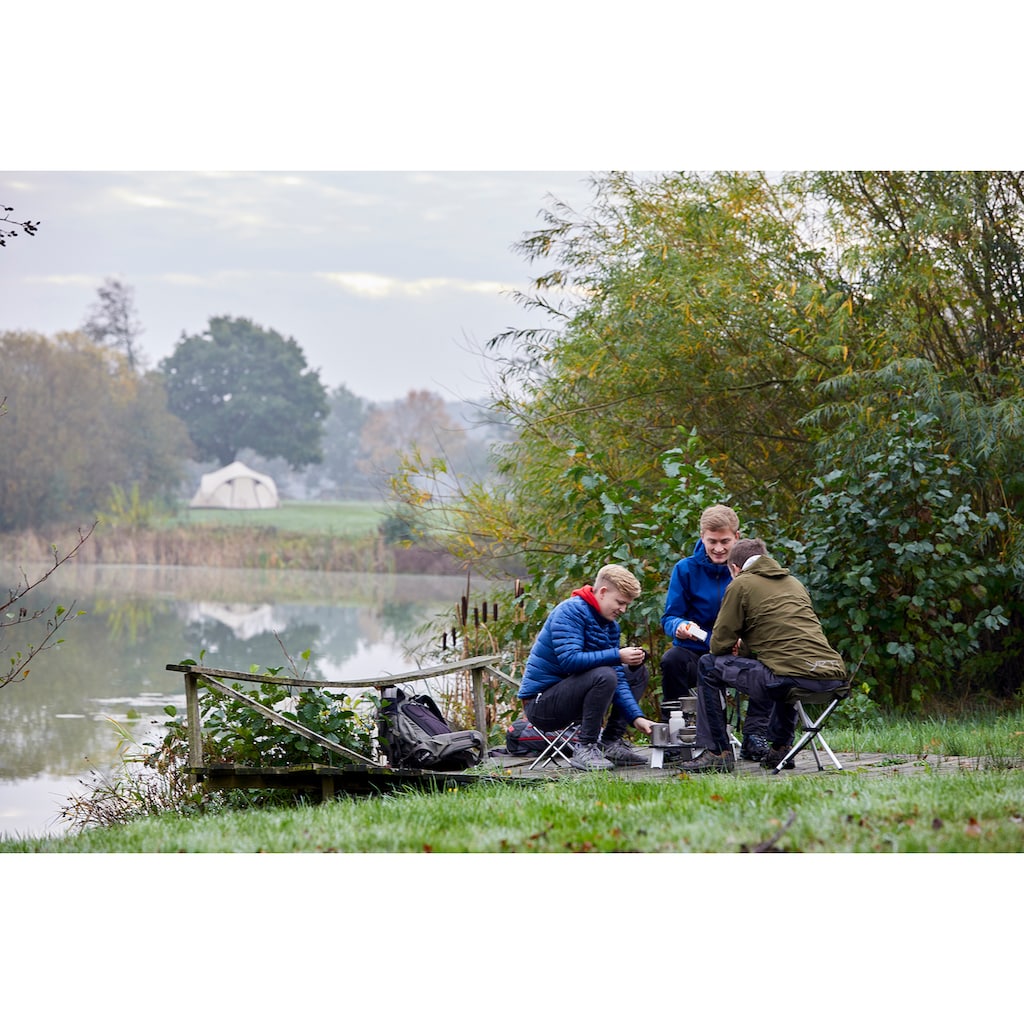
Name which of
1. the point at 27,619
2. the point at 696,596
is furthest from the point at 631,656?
the point at 27,619

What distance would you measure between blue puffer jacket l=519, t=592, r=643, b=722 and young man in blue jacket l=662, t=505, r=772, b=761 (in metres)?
0.29

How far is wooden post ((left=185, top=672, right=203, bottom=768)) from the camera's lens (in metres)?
5.95

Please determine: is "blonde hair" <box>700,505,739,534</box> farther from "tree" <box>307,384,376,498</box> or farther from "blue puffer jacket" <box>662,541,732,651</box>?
"tree" <box>307,384,376,498</box>

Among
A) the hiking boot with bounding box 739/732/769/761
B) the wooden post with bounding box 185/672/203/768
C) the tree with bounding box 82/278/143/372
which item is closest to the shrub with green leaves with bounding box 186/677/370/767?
the wooden post with bounding box 185/672/203/768

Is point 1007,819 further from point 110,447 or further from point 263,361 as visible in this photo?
point 263,361

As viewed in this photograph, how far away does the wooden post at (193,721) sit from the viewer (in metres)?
5.95

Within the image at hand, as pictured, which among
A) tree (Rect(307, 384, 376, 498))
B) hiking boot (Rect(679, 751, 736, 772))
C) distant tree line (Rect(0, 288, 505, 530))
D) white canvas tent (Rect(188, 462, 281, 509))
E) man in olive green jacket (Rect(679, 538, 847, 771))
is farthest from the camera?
tree (Rect(307, 384, 376, 498))

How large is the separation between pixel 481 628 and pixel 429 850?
16.2ft

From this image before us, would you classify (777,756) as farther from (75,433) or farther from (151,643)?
(75,433)

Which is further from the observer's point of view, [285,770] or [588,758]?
[285,770]

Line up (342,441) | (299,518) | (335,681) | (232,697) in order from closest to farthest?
1. (232,697)
2. (335,681)
3. (299,518)
4. (342,441)

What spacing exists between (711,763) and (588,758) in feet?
1.99

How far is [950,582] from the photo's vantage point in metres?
7.87

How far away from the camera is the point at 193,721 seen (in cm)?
600
